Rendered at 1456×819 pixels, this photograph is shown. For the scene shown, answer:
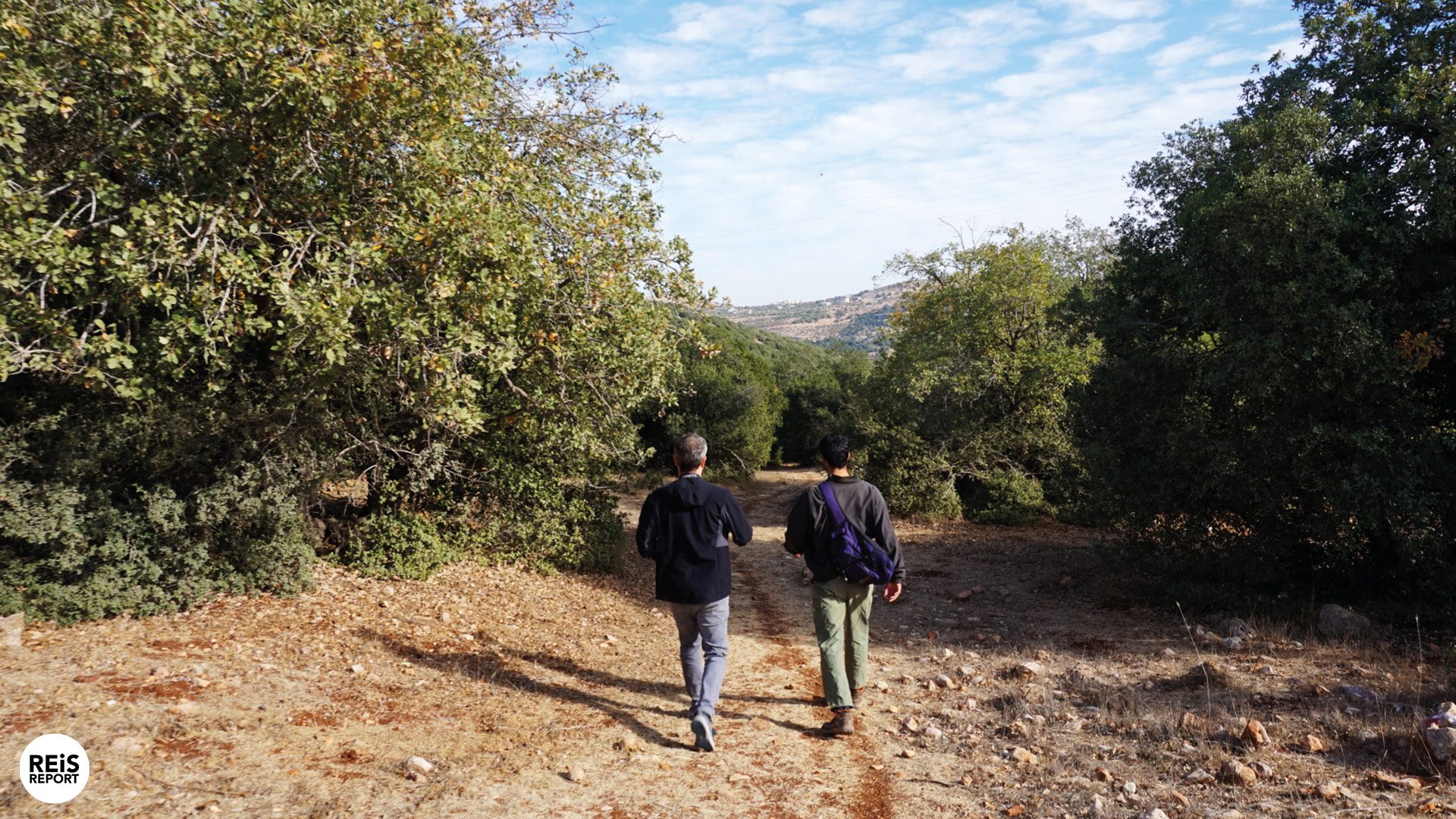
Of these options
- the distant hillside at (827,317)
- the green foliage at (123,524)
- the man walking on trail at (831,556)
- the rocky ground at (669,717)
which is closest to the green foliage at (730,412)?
the green foliage at (123,524)

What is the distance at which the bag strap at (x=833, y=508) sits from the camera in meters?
5.71

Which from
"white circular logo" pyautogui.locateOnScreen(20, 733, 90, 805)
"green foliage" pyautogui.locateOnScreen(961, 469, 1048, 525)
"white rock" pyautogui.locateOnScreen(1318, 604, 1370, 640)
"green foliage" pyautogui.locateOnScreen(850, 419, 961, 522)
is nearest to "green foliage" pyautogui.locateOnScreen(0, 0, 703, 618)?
"white circular logo" pyautogui.locateOnScreen(20, 733, 90, 805)

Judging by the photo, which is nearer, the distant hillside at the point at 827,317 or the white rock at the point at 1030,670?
the white rock at the point at 1030,670

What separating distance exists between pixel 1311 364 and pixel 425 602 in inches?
384

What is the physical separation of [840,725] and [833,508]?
1.54m

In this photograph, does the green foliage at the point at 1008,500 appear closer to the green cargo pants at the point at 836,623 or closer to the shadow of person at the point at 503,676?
the green cargo pants at the point at 836,623

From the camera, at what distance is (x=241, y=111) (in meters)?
6.59

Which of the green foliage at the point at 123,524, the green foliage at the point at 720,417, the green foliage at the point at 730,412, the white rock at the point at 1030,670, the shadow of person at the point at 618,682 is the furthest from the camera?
the green foliage at the point at 720,417

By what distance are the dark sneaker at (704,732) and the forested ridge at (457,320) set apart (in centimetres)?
328

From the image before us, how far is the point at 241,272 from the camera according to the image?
6.16 meters

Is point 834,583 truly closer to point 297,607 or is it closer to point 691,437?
point 691,437

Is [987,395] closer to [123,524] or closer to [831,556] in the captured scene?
[831,556]

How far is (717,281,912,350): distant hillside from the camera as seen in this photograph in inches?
5546

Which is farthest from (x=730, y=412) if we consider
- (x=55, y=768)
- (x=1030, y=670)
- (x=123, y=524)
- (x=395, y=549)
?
(x=55, y=768)
